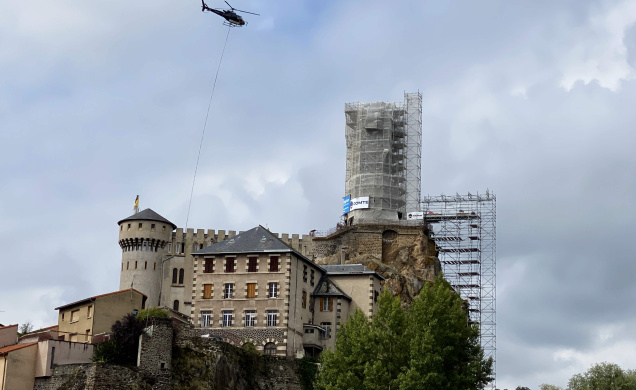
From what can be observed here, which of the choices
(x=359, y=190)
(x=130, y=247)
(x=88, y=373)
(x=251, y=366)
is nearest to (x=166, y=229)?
(x=130, y=247)

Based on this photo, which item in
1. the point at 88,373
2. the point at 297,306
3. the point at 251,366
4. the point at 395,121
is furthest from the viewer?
the point at 395,121

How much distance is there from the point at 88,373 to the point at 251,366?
13385 mm

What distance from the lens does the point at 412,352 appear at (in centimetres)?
6644

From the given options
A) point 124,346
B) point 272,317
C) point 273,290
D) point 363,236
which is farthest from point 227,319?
point 363,236

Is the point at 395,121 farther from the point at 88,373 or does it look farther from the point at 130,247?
the point at 88,373

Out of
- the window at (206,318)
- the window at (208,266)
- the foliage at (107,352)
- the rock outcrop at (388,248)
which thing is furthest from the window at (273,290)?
the rock outcrop at (388,248)

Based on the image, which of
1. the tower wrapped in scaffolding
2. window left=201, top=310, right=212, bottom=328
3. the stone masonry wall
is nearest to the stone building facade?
window left=201, top=310, right=212, bottom=328

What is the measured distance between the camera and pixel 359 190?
118m

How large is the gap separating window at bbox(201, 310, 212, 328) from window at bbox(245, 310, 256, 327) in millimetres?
2938

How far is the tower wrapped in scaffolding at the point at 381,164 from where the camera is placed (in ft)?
385

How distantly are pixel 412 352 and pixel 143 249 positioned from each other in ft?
181

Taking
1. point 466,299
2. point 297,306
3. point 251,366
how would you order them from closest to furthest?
point 251,366, point 297,306, point 466,299

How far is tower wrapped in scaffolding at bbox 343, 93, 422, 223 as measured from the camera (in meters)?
117

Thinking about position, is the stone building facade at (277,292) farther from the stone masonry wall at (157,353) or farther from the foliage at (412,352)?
the stone masonry wall at (157,353)
